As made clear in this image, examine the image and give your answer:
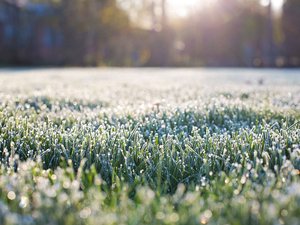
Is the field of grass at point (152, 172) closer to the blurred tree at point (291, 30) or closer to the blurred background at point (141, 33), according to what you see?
the blurred background at point (141, 33)

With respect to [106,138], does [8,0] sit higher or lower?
higher

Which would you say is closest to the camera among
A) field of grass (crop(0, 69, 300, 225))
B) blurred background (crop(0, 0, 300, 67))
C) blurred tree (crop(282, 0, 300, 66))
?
field of grass (crop(0, 69, 300, 225))

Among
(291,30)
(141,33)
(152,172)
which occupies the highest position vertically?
(141,33)

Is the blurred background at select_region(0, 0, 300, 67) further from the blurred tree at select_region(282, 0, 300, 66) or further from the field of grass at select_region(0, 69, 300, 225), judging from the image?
the field of grass at select_region(0, 69, 300, 225)

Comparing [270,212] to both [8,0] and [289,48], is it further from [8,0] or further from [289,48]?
[289,48]

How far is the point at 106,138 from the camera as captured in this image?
2.00 m

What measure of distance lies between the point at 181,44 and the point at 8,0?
1507 centimetres

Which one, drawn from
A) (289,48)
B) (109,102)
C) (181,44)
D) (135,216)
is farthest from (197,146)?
(181,44)

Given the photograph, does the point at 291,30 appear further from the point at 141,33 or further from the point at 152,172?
the point at 152,172

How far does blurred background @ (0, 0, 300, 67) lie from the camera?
91.2 ft

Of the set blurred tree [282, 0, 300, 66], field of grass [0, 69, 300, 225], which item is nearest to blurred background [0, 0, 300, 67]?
blurred tree [282, 0, 300, 66]

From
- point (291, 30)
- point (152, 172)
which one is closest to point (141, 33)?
point (291, 30)

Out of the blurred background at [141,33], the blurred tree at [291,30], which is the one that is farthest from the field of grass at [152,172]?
the blurred tree at [291,30]

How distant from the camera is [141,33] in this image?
35312mm
